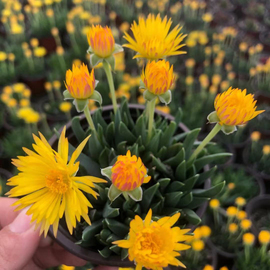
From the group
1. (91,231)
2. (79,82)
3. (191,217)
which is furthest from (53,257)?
(79,82)

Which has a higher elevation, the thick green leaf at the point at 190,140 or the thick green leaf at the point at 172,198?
the thick green leaf at the point at 190,140

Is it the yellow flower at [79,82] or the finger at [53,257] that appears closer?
the yellow flower at [79,82]

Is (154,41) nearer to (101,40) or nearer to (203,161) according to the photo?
(101,40)

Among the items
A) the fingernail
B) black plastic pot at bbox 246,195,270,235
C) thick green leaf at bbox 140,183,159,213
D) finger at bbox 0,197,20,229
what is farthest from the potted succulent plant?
black plastic pot at bbox 246,195,270,235

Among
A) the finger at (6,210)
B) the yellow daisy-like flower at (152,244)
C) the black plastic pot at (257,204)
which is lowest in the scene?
the black plastic pot at (257,204)

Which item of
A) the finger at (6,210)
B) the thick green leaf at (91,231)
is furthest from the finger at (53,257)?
the thick green leaf at (91,231)

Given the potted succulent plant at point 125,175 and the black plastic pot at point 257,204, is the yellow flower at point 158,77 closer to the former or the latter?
the potted succulent plant at point 125,175

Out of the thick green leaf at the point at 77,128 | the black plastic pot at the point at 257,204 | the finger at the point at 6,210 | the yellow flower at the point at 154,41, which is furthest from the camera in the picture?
the black plastic pot at the point at 257,204
